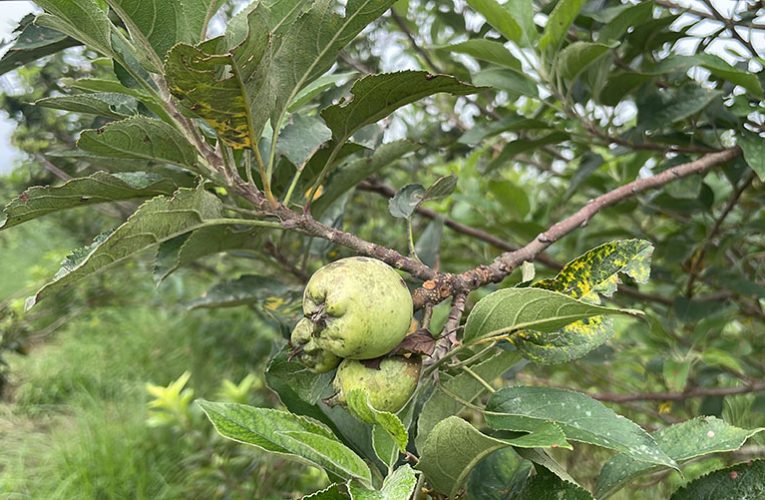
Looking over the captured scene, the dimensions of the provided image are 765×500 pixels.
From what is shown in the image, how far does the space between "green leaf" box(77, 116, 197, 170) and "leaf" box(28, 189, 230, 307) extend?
95 millimetres

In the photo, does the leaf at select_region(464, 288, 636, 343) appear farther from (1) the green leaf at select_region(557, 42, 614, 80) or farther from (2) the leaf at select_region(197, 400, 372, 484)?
(1) the green leaf at select_region(557, 42, 614, 80)

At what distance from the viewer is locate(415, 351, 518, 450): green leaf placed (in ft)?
2.55

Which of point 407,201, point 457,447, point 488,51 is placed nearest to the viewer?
point 457,447

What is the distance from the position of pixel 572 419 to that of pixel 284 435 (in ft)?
1.01

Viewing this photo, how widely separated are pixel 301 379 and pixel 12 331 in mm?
2167

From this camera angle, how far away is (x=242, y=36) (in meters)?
0.80

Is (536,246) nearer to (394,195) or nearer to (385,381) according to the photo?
(394,195)

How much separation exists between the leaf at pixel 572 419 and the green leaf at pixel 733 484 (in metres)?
0.14

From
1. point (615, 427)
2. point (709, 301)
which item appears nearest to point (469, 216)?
point (709, 301)

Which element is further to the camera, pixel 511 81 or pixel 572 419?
pixel 511 81

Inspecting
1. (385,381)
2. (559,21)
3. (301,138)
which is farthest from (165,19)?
(559,21)

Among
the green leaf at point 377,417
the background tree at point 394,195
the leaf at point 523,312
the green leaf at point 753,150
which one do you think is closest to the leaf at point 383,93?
the background tree at point 394,195

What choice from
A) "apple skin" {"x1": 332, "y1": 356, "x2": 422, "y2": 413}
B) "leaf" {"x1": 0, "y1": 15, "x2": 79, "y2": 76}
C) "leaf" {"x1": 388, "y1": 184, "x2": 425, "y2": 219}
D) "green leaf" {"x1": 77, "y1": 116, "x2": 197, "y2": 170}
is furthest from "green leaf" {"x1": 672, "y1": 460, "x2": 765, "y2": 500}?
"leaf" {"x1": 0, "y1": 15, "x2": 79, "y2": 76}

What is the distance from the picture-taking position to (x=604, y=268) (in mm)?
813
